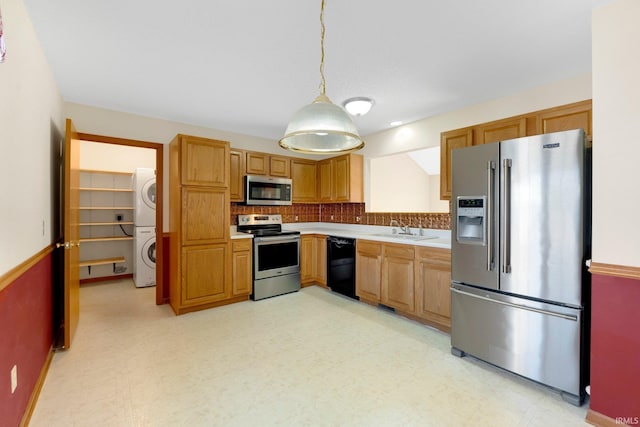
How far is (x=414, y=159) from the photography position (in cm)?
564

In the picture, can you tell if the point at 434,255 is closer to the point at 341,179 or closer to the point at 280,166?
the point at 341,179

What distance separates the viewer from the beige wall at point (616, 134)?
1.62 meters

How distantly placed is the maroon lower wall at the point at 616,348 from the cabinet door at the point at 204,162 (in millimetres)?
3649

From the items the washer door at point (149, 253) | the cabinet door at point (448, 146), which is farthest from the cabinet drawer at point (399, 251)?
the washer door at point (149, 253)

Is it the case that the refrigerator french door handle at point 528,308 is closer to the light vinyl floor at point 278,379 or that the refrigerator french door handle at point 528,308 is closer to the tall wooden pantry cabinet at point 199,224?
the light vinyl floor at point 278,379

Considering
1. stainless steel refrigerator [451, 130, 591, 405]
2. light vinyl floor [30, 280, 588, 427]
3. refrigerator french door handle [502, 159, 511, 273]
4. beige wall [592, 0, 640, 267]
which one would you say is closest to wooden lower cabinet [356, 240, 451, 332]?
light vinyl floor [30, 280, 588, 427]

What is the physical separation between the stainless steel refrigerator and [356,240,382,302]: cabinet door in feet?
3.95

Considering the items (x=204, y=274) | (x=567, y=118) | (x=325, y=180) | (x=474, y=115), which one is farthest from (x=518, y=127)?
(x=204, y=274)

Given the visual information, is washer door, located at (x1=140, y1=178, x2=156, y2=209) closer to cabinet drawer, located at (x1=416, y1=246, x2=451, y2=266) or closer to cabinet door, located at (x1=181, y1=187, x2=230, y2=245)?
cabinet door, located at (x1=181, y1=187, x2=230, y2=245)

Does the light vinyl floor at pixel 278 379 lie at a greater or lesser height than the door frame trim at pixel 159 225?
lesser

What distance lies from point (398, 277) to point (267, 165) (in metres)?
2.63

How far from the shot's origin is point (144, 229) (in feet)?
15.3

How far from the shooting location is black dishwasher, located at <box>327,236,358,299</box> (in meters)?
4.02

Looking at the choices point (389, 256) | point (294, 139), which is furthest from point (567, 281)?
point (294, 139)
